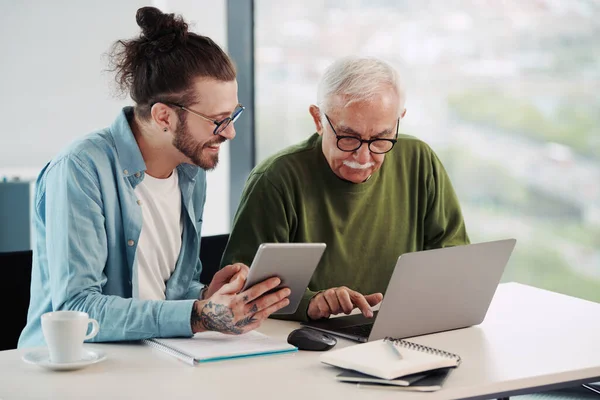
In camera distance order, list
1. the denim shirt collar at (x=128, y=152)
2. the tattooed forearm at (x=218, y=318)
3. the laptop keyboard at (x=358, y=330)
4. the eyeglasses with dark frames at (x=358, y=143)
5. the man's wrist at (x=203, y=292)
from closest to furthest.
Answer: the tattooed forearm at (x=218, y=318)
the laptop keyboard at (x=358, y=330)
the denim shirt collar at (x=128, y=152)
the man's wrist at (x=203, y=292)
the eyeglasses with dark frames at (x=358, y=143)

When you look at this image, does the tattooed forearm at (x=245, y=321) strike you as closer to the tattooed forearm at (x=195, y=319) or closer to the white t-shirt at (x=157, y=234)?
the tattooed forearm at (x=195, y=319)

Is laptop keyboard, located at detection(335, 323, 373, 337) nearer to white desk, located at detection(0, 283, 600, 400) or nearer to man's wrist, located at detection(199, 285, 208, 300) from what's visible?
white desk, located at detection(0, 283, 600, 400)

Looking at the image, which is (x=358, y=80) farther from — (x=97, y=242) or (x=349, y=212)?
(x=97, y=242)

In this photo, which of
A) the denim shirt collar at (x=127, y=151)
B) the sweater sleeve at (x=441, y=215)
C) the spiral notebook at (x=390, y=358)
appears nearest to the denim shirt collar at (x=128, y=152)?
the denim shirt collar at (x=127, y=151)

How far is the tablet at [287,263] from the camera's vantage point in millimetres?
1663

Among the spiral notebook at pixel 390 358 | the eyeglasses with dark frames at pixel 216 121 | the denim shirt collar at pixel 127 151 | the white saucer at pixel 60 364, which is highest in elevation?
the eyeglasses with dark frames at pixel 216 121

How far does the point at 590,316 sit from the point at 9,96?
3.20m

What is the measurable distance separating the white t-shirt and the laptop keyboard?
514 millimetres

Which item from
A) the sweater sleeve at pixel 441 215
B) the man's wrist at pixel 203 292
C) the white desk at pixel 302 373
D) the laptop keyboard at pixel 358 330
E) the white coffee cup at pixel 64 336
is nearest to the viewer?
the white desk at pixel 302 373

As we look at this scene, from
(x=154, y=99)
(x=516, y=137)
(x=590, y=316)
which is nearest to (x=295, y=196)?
(x=154, y=99)

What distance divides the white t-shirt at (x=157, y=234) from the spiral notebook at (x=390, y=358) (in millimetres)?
670

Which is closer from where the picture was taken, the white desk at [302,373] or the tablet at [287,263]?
the white desk at [302,373]

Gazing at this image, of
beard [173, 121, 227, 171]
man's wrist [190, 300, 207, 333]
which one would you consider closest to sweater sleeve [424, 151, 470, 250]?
beard [173, 121, 227, 171]

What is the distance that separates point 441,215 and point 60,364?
52.1 inches
